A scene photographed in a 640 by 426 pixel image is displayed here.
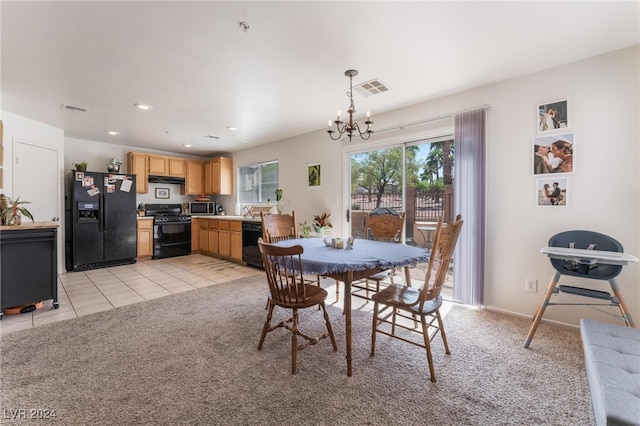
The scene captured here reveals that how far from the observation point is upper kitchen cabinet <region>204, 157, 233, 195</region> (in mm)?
6199

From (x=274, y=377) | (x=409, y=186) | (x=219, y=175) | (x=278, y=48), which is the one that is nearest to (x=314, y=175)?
(x=409, y=186)

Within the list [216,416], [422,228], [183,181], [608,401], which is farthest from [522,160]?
[183,181]

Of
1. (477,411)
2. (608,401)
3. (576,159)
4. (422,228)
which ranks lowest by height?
(477,411)

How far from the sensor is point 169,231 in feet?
18.7

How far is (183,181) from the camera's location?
6.41m

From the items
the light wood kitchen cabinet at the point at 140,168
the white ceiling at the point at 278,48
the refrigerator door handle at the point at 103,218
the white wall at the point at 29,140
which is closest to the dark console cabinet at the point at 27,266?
the white wall at the point at 29,140

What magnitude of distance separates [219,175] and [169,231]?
1.62 m

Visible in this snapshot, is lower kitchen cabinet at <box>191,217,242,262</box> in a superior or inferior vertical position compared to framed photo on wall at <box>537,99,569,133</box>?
inferior

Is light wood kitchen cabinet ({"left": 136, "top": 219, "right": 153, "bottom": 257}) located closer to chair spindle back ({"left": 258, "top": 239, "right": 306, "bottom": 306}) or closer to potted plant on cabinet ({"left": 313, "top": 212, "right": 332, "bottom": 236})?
potted plant on cabinet ({"left": 313, "top": 212, "right": 332, "bottom": 236})

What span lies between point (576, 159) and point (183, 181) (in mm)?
6883

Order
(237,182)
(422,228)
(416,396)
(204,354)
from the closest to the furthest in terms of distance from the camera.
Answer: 1. (416,396)
2. (204,354)
3. (422,228)
4. (237,182)

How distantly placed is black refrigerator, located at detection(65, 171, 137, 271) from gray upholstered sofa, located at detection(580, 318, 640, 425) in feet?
20.4

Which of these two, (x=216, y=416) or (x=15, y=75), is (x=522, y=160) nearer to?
(x=216, y=416)

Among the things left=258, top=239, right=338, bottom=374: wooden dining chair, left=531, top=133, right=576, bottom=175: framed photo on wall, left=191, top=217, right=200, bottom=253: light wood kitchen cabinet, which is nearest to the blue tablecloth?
left=258, top=239, right=338, bottom=374: wooden dining chair
